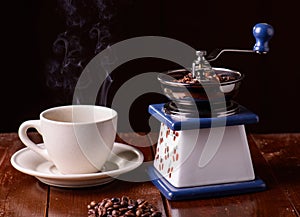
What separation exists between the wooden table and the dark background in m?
0.74

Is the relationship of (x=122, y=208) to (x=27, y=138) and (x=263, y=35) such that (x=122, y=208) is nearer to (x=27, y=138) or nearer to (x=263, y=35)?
(x=27, y=138)

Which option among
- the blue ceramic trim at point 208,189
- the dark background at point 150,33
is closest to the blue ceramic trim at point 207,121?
the blue ceramic trim at point 208,189

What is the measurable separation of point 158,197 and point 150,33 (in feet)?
3.31

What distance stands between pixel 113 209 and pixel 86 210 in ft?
0.20

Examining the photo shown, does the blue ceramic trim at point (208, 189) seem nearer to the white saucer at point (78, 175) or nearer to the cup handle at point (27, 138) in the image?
the white saucer at point (78, 175)

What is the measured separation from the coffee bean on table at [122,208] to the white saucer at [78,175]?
0.29 feet

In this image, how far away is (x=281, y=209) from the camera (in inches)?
49.4

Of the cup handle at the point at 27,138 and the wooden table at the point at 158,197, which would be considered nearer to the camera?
the wooden table at the point at 158,197

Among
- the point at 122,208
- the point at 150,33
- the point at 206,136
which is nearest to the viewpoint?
the point at 122,208

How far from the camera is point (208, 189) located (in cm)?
133

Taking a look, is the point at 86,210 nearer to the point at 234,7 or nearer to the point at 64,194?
the point at 64,194

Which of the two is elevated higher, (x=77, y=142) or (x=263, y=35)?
(x=263, y=35)

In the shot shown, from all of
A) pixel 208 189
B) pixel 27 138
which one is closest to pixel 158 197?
pixel 208 189

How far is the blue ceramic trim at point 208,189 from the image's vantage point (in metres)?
1.32
